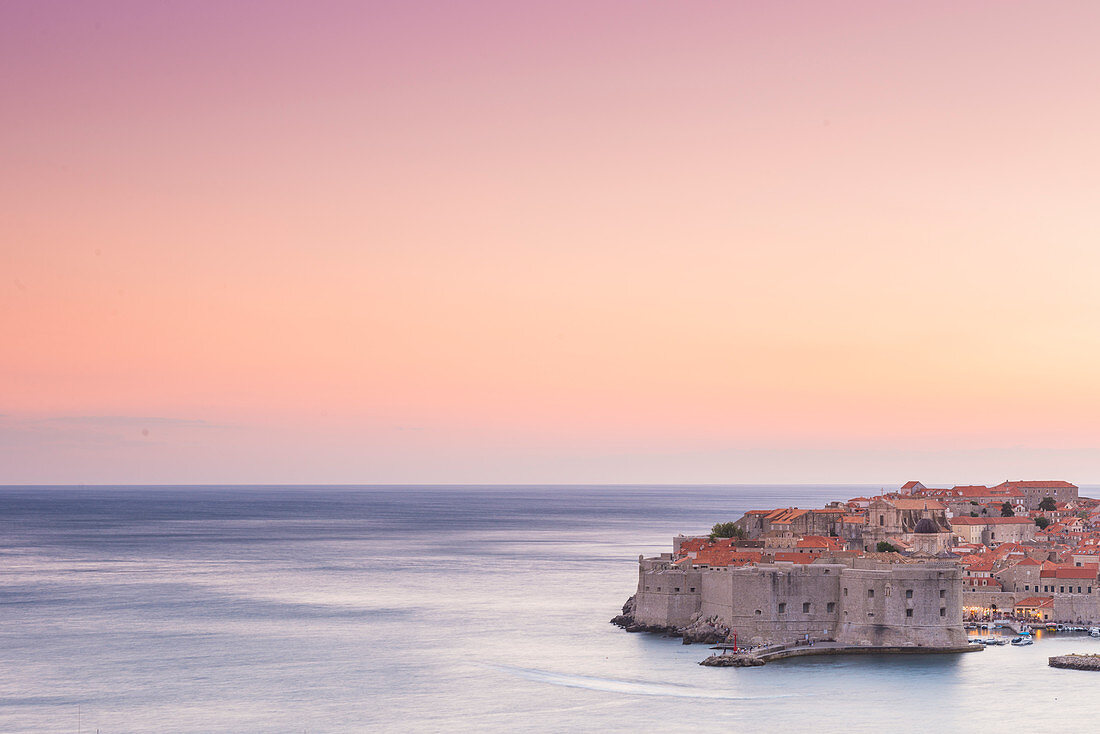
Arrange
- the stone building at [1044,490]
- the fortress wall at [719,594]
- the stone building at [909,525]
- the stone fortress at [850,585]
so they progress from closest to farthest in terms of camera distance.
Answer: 1. the stone fortress at [850,585]
2. the fortress wall at [719,594]
3. the stone building at [909,525]
4. the stone building at [1044,490]

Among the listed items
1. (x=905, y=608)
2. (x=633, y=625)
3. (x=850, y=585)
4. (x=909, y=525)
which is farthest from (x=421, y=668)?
(x=909, y=525)

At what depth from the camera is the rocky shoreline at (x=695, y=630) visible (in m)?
49.3

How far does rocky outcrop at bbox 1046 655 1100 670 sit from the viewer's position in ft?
149

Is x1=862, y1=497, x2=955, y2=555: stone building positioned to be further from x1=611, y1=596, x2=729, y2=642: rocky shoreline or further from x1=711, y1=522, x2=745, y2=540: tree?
x1=611, y1=596, x2=729, y2=642: rocky shoreline

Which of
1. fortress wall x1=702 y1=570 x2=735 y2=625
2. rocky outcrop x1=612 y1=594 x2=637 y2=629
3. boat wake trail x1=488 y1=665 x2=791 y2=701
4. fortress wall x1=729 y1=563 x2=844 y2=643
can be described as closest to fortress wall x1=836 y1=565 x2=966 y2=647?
fortress wall x1=729 y1=563 x2=844 y2=643

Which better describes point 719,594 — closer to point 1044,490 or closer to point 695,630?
point 695,630

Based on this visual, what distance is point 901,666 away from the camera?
4581 cm

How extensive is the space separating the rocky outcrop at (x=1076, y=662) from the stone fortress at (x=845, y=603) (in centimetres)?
346

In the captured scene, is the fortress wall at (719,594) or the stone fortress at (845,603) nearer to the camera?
the stone fortress at (845,603)

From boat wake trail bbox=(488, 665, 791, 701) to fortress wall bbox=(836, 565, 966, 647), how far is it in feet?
26.6

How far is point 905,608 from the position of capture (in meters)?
47.4

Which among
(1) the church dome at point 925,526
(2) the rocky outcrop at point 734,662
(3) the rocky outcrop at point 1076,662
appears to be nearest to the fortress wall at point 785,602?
(2) the rocky outcrop at point 734,662

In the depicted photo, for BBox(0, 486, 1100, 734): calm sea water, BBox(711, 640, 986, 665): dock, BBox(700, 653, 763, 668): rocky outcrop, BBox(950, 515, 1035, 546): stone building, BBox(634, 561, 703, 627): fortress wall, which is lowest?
BBox(0, 486, 1100, 734): calm sea water

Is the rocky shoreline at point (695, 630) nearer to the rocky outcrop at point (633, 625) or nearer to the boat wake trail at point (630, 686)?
the rocky outcrop at point (633, 625)
